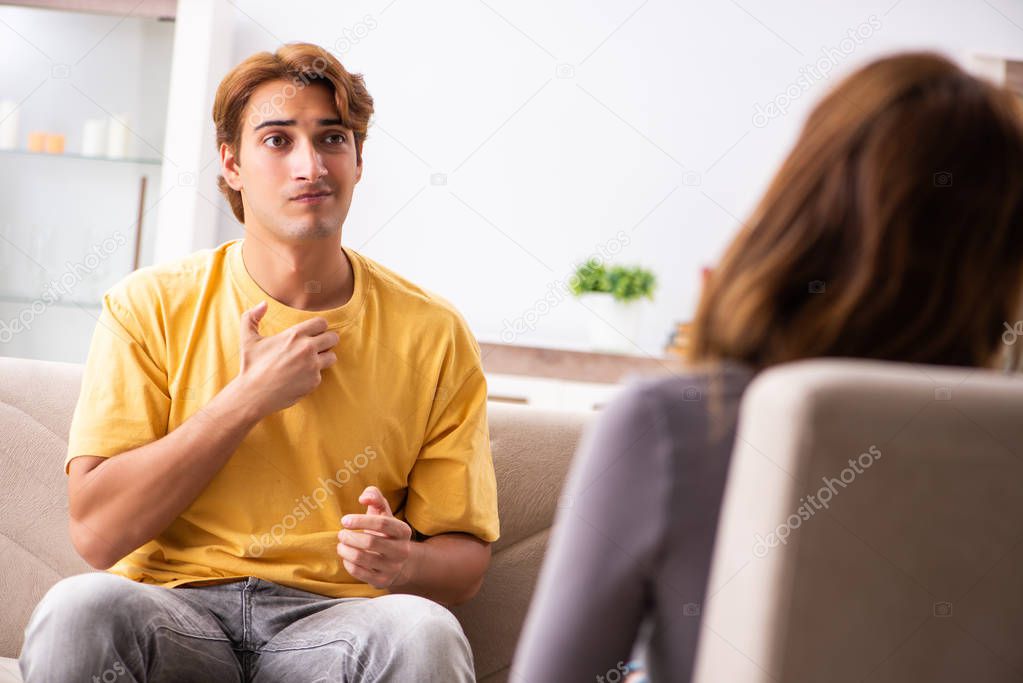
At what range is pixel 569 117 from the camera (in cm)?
387

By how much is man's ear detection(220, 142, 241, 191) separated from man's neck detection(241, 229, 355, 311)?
19 cm

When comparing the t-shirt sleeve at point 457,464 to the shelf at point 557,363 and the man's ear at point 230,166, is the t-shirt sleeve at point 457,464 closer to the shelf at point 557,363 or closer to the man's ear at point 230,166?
the man's ear at point 230,166

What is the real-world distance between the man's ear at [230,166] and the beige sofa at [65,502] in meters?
0.41

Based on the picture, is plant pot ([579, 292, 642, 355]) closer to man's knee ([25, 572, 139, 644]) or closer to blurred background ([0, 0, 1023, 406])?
blurred background ([0, 0, 1023, 406])

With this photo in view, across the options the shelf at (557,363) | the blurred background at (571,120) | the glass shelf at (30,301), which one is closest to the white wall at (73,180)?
the glass shelf at (30,301)

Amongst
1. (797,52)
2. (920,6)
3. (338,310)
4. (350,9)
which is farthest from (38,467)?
(920,6)

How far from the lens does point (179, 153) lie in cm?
353

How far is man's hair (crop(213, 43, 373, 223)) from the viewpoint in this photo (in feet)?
5.38

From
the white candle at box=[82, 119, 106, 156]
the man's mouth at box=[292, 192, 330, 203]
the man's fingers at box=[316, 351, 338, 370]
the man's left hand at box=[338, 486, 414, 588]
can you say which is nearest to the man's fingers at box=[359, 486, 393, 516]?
the man's left hand at box=[338, 486, 414, 588]

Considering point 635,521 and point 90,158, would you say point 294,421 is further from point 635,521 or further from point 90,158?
point 90,158

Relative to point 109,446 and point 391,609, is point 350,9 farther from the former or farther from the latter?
point 391,609

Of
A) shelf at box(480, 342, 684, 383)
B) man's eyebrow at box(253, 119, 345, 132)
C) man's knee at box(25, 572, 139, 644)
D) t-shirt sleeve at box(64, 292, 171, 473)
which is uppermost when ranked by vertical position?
man's eyebrow at box(253, 119, 345, 132)

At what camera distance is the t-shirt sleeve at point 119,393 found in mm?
1435

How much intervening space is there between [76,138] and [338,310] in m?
2.57
